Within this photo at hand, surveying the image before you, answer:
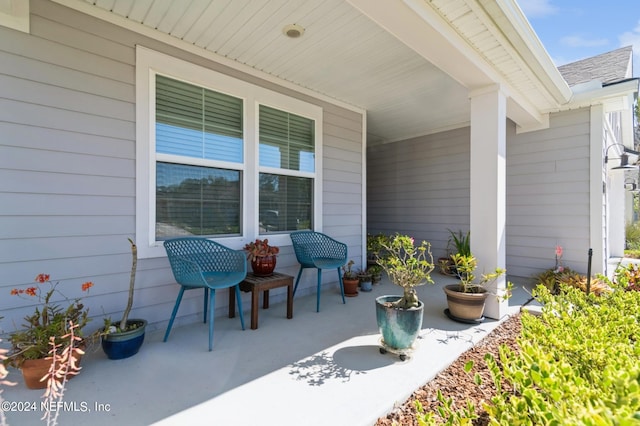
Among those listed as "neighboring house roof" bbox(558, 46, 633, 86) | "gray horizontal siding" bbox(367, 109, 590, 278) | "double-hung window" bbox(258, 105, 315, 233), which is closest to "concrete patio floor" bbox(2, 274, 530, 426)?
"double-hung window" bbox(258, 105, 315, 233)

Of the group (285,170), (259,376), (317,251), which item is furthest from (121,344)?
(285,170)

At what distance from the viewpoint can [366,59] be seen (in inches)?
125

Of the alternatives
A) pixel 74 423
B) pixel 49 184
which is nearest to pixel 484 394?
pixel 74 423

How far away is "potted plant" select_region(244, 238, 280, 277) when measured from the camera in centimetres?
310

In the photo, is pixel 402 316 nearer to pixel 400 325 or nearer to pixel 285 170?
pixel 400 325

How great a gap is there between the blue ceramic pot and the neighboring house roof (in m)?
6.34

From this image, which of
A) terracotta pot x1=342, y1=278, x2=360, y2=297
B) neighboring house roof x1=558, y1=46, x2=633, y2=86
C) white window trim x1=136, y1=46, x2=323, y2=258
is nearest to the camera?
white window trim x1=136, y1=46, x2=323, y2=258

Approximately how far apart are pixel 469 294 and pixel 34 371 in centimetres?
347

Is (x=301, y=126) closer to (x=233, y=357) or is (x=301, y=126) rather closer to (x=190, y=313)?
(x=190, y=313)

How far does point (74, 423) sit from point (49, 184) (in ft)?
5.63

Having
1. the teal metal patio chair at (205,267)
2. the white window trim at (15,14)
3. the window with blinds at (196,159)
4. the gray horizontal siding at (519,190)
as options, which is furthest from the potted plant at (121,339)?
the gray horizontal siding at (519,190)

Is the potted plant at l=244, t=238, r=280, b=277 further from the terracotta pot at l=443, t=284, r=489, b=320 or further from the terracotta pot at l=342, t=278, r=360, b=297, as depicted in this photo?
the terracotta pot at l=443, t=284, r=489, b=320

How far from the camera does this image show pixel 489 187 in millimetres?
3035

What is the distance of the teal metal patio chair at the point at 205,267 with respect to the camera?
2424 mm
